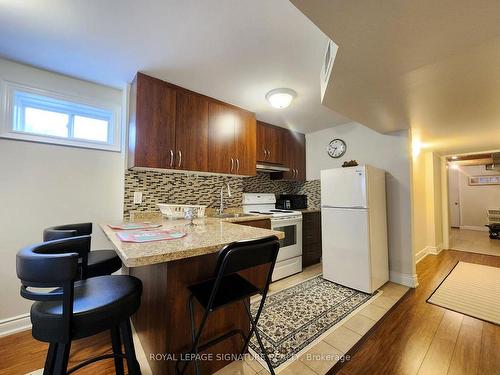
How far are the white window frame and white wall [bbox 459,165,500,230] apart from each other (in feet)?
32.5

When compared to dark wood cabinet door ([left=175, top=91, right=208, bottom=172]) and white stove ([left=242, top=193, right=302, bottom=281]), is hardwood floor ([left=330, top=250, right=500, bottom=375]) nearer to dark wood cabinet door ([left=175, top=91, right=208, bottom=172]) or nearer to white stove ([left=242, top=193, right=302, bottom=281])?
white stove ([left=242, top=193, right=302, bottom=281])

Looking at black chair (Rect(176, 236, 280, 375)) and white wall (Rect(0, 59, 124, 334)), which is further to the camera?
white wall (Rect(0, 59, 124, 334))

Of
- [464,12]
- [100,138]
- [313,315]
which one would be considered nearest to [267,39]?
[464,12]

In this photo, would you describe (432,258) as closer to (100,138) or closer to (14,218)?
(100,138)

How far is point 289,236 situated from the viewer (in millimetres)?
2953

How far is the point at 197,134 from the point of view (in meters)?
2.41

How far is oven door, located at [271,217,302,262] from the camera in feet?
9.16

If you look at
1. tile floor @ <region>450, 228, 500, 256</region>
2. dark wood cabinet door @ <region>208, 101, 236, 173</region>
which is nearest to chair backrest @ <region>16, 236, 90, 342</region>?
dark wood cabinet door @ <region>208, 101, 236, 173</region>

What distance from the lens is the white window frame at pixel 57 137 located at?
5.86 ft

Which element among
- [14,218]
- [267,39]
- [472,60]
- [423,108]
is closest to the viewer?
[472,60]

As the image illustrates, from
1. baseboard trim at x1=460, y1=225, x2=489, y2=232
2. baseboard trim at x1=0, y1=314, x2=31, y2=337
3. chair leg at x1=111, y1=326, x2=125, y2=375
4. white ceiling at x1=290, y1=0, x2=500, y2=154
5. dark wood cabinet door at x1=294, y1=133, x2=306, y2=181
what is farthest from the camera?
baseboard trim at x1=460, y1=225, x2=489, y2=232

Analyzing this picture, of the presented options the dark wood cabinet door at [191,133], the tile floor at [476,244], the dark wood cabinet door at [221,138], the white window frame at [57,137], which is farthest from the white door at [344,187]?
the tile floor at [476,244]

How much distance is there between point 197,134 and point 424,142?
3615 millimetres

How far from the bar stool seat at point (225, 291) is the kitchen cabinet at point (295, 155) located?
269 cm
